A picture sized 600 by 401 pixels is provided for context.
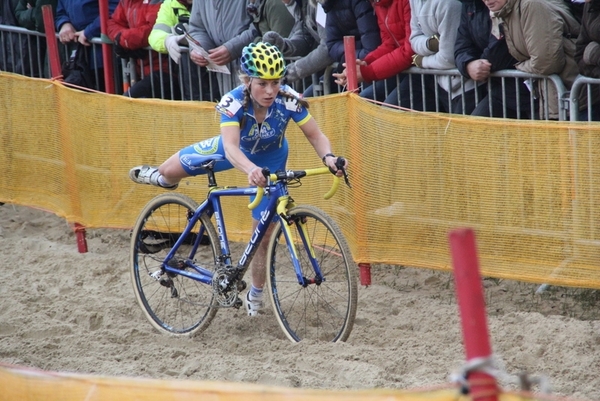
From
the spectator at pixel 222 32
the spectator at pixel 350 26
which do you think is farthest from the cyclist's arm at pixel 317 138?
the spectator at pixel 222 32

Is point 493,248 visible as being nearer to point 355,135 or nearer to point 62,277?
point 355,135

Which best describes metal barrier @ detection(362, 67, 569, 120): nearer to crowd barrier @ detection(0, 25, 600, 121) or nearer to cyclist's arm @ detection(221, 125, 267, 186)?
crowd barrier @ detection(0, 25, 600, 121)

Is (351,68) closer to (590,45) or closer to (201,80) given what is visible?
(590,45)

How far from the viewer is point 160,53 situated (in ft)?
34.9

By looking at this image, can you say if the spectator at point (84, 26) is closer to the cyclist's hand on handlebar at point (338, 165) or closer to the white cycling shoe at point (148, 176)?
the white cycling shoe at point (148, 176)

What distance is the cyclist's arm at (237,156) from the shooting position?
6582 mm

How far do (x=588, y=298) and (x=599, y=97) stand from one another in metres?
1.43

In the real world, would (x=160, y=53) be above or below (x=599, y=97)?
above

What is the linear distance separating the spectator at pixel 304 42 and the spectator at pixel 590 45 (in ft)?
8.36

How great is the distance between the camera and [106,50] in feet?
36.5

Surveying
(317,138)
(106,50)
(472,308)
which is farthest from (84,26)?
(472,308)

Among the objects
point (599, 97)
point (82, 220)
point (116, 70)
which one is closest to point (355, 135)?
point (599, 97)

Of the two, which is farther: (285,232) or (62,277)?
(62,277)

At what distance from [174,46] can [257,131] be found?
11.5ft
